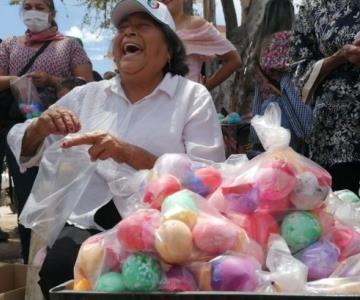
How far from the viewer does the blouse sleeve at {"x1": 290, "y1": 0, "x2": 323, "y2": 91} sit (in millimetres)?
2977

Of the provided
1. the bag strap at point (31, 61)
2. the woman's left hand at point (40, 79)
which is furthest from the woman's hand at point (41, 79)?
the bag strap at point (31, 61)

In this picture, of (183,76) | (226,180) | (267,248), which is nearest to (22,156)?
(183,76)

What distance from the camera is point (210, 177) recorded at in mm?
1636

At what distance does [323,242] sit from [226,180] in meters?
0.29

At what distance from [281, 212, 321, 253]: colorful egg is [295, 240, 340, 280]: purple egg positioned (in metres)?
0.02

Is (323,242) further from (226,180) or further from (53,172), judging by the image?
(53,172)

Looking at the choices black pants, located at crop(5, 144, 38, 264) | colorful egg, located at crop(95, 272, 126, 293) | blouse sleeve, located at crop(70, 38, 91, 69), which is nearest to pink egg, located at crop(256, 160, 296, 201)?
colorful egg, located at crop(95, 272, 126, 293)

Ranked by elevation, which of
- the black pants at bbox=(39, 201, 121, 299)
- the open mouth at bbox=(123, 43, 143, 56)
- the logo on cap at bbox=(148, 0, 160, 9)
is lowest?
the black pants at bbox=(39, 201, 121, 299)

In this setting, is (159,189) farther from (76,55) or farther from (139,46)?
(76,55)

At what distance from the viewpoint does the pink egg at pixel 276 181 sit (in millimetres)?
1468

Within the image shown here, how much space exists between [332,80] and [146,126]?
0.94 meters

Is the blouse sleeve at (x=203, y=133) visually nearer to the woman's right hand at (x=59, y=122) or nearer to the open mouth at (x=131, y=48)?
the open mouth at (x=131, y=48)

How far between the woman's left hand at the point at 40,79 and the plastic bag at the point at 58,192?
1838 mm

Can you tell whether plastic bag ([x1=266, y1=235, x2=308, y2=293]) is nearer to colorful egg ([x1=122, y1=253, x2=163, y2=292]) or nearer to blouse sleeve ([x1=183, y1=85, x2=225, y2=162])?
colorful egg ([x1=122, y1=253, x2=163, y2=292])
